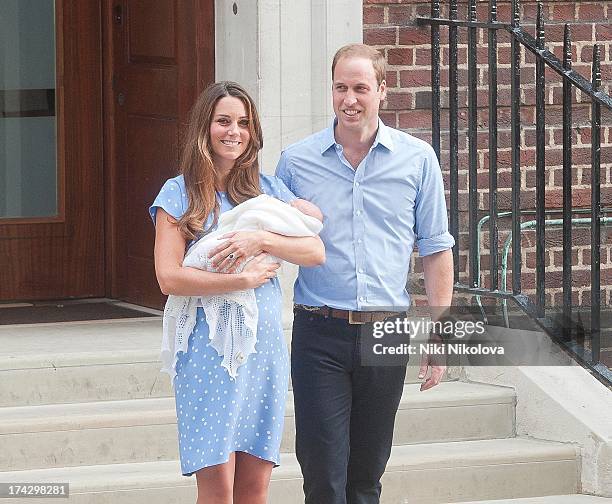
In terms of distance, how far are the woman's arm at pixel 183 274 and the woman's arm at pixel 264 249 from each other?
34 millimetres

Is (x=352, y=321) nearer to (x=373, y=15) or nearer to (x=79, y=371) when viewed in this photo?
(x=79, y=371)

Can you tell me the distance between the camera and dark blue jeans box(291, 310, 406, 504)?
4.13 metres

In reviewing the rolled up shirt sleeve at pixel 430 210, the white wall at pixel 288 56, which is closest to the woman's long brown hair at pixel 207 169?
the rolled up shirt sleeve at pixel 430 210

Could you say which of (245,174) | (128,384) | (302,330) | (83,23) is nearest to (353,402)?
(302,330)

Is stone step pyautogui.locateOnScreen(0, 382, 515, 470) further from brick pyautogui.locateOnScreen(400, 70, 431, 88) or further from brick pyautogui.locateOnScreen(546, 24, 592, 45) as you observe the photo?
brick pyautogui.locateOnScreen(546, 24, 592, 45)

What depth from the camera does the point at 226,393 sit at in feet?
12.8

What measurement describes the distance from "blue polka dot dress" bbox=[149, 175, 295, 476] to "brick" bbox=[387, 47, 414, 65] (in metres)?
2.35

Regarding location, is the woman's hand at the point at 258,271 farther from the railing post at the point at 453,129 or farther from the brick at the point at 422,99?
the brick at the point at 422,99

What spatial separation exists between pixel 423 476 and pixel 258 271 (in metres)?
1.72

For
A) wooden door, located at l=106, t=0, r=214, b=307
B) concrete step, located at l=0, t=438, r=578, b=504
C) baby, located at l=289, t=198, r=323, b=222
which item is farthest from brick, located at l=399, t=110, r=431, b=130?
baby, located at l=289, t=198, r=323, b=222

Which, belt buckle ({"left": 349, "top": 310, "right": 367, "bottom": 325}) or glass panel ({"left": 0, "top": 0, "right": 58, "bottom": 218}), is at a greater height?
glass panel ({"left": 0, "top": 0, "right": 58, "bottom": 218})

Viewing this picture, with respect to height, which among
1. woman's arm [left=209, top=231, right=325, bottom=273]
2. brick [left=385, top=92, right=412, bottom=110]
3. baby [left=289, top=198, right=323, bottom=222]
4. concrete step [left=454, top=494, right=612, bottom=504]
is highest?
brick [left=385, top=92, right=412, bottom=110]

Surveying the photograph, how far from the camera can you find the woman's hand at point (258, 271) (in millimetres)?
3922

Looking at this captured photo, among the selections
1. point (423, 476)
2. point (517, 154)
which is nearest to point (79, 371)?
point (423, 476)
